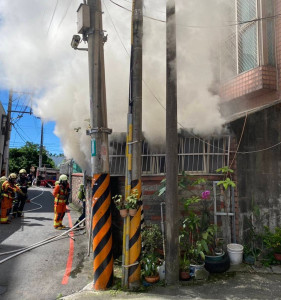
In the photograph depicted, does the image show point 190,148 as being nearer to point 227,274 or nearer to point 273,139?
point 273,139

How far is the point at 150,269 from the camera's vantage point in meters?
4.48

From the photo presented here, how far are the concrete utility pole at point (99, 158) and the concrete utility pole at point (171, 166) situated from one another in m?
1.01

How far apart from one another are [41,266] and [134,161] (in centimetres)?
307

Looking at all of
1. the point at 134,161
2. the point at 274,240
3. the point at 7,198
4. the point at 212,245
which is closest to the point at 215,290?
the point at 212,245

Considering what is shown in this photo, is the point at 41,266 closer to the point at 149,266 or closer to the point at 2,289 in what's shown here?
the point at 2,289

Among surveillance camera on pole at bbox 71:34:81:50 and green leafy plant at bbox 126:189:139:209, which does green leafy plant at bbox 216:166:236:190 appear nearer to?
green leafy plant at bbox 126:189:139:209

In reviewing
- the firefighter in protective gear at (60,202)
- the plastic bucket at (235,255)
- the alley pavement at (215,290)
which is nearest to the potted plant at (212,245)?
the plastic bucket at (235,255)

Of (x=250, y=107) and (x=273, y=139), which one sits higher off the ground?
(x=250, y=107)

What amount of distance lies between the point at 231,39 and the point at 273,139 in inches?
104

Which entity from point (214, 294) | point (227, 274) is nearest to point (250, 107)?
point (227, 274)

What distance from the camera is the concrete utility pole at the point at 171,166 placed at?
173 inches

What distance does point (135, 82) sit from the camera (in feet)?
15.1

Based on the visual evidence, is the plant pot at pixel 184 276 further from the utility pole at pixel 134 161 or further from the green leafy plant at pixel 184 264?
the utility pole at pixel 134 161

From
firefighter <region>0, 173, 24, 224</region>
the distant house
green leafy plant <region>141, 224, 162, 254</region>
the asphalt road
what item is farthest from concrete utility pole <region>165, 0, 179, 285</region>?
the distant house
